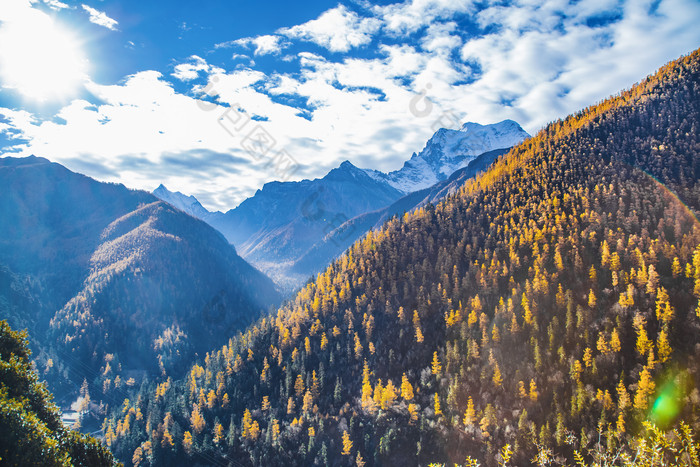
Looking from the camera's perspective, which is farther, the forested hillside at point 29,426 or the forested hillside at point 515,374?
the forested hillside at point 515,374

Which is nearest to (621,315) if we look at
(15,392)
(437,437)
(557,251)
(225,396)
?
(557,251)

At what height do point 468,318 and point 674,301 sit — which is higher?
point 674,301

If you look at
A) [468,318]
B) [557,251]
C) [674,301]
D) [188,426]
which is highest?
[557,251]

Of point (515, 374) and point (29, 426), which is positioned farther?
point (515, 374)

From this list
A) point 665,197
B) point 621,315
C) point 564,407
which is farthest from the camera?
point 665,197

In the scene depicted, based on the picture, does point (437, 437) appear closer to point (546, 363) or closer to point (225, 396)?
point (546, 363)

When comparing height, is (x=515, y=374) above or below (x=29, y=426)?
below

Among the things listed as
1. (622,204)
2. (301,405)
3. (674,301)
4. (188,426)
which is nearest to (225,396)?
(188,426)

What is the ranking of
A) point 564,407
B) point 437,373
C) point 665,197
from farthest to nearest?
1. point 665,197
2. point 437,373
3. point 564,407

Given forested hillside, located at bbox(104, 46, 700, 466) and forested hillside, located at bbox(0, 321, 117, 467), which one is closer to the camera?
forested hillside, located at bbox(0, 321, 117, 467)

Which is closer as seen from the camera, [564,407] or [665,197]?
[564,407]
